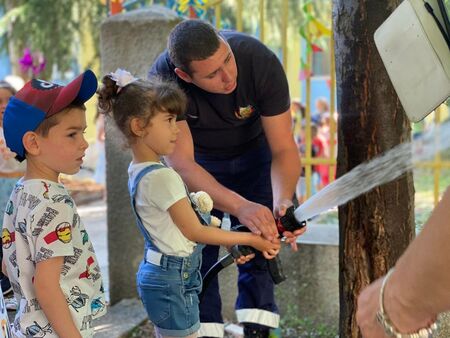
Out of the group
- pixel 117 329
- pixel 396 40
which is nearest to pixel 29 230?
pixel 396 40

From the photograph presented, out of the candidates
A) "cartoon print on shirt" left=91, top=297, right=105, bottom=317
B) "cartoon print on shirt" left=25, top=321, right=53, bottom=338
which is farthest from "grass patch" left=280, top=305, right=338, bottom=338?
"cartoon print on shirt" left=25, top=321, right=53, bottom=338

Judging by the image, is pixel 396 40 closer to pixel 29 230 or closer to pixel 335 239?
pixel 29 230

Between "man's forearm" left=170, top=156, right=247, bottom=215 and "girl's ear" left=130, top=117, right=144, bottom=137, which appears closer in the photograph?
"girl's ear" left=130, top=117, right=144, bottom=137

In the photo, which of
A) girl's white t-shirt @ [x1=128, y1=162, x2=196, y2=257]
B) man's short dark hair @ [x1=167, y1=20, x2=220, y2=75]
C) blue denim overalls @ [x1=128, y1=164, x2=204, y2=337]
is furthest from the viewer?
man's short dark hair @ [x1=167, y1=20, x2=220, y2=75]

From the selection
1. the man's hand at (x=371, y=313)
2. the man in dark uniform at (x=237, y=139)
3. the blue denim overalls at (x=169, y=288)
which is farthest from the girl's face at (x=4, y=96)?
the man's hand at (x=371, y=313)

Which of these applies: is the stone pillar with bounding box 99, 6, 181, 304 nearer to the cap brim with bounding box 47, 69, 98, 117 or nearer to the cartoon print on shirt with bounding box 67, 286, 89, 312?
the cap brim with bounding box 47, 69, 98, 117

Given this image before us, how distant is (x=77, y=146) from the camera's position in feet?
8.54

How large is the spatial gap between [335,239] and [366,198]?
66.5 inches

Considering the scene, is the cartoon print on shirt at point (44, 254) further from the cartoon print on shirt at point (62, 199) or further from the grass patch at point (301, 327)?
the grass patch at point (301, 327)

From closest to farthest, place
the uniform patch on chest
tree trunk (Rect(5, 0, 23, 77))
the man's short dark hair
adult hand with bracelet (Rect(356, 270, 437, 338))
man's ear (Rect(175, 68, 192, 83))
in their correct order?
adult hand with bracelet (Rect(356, 270, 437, 338)), the man's short dark hair, man's ear (Rect(175, 68, 192, 83)), the uniform patch on chest, tree trunk (Rect(5, 0, 23, 77))

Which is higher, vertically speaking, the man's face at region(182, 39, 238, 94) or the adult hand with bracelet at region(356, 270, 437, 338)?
the man's face at region(182, 39, 238, 94)

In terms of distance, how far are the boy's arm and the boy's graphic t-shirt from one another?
0.03 m

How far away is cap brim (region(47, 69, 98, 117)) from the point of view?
100 inches

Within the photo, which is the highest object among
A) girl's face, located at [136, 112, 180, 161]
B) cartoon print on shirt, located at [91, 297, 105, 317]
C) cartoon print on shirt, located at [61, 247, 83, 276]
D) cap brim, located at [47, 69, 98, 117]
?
cap brim, located at [47, 69, 98, 117]
